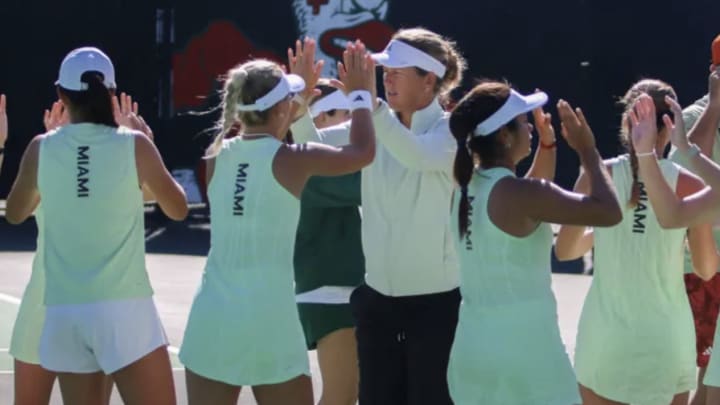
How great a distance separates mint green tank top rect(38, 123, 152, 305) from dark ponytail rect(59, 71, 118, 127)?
0.17 ft

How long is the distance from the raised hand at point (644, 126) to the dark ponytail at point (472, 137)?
1.57 ft

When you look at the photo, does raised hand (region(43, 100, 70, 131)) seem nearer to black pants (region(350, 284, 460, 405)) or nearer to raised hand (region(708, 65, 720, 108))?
black pants (region(350, 284, 460, 405))

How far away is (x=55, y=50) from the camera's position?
1767cm

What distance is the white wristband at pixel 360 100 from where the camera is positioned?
5211mm

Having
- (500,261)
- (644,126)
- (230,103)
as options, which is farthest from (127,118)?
(644,126)

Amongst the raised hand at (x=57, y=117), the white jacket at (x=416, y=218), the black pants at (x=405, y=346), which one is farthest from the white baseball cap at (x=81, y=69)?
the black pants at (x=405, y=346)

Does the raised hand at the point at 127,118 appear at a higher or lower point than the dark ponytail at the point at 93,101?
lower

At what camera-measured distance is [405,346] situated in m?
5.64

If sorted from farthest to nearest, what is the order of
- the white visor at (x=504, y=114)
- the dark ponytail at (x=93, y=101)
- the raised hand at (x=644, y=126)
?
the dark ponytail at (x=93, y=101)
the raised hand at (x=644, y=126)
the white visor at (x=504, y=114)

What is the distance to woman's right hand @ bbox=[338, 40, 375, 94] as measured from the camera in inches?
206

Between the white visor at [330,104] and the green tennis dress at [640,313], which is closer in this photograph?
the green tennis dress at [640,313]

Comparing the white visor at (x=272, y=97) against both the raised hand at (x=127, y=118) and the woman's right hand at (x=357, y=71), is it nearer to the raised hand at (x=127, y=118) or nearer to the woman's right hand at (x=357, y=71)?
the woman's right hand at (x=357, y=71)

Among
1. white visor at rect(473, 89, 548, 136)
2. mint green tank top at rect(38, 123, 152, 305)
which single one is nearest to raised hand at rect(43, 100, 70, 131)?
mint green tank top at rect(38, 123, 152, 305)

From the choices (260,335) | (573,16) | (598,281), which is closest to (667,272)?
(598,281)
